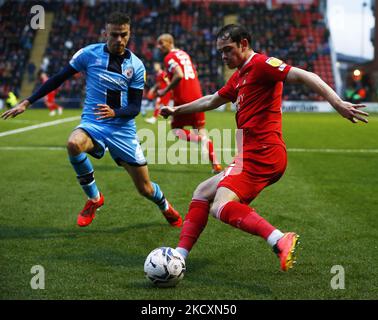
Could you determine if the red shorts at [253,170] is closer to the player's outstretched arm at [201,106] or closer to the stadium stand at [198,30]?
the player's outstretched arm at [201,106]

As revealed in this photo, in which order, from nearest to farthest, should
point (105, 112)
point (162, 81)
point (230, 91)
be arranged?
point (230, 91)
point (105, 112)
point (162, 81)

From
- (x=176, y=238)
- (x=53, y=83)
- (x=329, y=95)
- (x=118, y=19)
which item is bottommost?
(x=176, y=238)

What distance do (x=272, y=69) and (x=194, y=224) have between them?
138 cm

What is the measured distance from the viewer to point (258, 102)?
486 centimetres

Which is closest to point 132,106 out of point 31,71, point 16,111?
point 16,111

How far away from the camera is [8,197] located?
8.00 metres

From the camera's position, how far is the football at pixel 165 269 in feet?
14.3

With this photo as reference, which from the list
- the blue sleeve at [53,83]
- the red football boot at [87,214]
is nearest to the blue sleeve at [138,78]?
the blue sleeve at [53,83]

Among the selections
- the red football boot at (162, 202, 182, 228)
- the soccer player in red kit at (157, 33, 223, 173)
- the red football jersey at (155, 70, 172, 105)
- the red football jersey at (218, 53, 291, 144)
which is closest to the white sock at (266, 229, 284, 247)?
the red football jersey at (218, 53, 291, 144)

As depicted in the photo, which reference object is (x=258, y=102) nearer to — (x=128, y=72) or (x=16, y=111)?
(x=128, y=72)

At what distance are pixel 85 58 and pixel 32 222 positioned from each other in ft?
6.08

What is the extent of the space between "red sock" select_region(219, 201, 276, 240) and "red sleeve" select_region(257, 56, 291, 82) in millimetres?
1002

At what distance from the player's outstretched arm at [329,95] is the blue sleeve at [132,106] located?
85.3 inches
